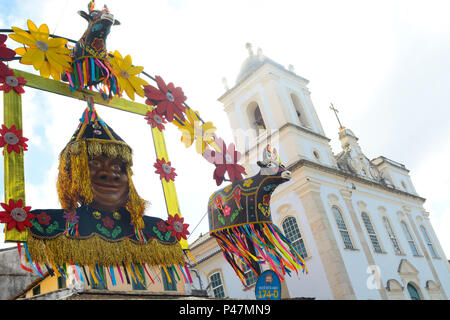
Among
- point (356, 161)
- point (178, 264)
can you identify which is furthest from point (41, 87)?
point (356, 161)

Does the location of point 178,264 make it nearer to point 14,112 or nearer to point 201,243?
point 14,112

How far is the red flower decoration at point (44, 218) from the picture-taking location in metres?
5.79

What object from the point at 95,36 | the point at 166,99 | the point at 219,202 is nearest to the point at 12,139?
the point at 95,36

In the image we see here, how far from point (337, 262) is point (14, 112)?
13434 millimetres

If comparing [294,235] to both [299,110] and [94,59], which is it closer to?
[299,110]

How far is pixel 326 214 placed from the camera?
59.1 ft

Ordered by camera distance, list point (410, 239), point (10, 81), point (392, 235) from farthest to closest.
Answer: point (410, 239) < point (392, 235) < point (10, 81)

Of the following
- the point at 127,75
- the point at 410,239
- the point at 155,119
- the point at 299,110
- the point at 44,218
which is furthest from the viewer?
the point at 410,239

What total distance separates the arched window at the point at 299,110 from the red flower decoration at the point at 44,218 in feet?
58.7

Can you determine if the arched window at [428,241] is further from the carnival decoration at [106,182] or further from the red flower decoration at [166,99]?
the red flower decoration at [166,99]

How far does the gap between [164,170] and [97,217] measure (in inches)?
60.3

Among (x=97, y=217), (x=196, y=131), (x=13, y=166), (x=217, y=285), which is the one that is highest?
(x=217, y=285)

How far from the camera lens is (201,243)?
71.6ft

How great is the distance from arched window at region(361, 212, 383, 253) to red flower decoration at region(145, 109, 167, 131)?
49.1 feet
